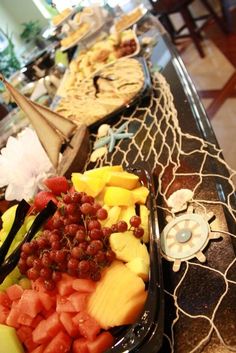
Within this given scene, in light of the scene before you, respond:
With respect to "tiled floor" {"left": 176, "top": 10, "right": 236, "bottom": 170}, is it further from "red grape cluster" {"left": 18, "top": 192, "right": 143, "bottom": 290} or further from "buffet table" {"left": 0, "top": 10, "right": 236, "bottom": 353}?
"red grape cluster" {"left": 18, "top": 192, "right": 143, "bottom": 290}

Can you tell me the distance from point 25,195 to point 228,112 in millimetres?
1961

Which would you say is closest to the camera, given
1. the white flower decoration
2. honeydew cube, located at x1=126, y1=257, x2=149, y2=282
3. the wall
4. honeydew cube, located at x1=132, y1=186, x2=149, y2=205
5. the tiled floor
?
honeydew cube, located at x1=126, y1=257, x2=149, y2=282

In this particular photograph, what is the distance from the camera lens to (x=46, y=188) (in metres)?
1.36

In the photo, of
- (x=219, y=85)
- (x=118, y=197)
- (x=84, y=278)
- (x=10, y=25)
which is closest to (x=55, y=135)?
(x=118, y=197)

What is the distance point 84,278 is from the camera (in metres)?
0.90

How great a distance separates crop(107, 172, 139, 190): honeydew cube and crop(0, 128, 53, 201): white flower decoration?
0.42 meters

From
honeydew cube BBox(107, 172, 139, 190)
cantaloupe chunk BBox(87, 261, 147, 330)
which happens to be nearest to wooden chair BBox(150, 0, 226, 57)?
honeydew cube BBox(107, 172, 139, 190)

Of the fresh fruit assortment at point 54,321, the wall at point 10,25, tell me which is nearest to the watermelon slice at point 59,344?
the fresh fruit assortment at point 54,321

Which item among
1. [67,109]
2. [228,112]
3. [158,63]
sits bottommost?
[228,112]

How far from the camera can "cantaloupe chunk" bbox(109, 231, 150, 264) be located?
3.05 ft

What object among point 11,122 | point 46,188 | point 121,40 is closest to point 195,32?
point 121,40

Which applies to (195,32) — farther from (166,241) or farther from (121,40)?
(166,241)

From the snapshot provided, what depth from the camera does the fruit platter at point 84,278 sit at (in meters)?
0.82

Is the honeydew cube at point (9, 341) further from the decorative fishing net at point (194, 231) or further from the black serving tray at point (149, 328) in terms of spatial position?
the decorative fishing net at point (194, 231)
